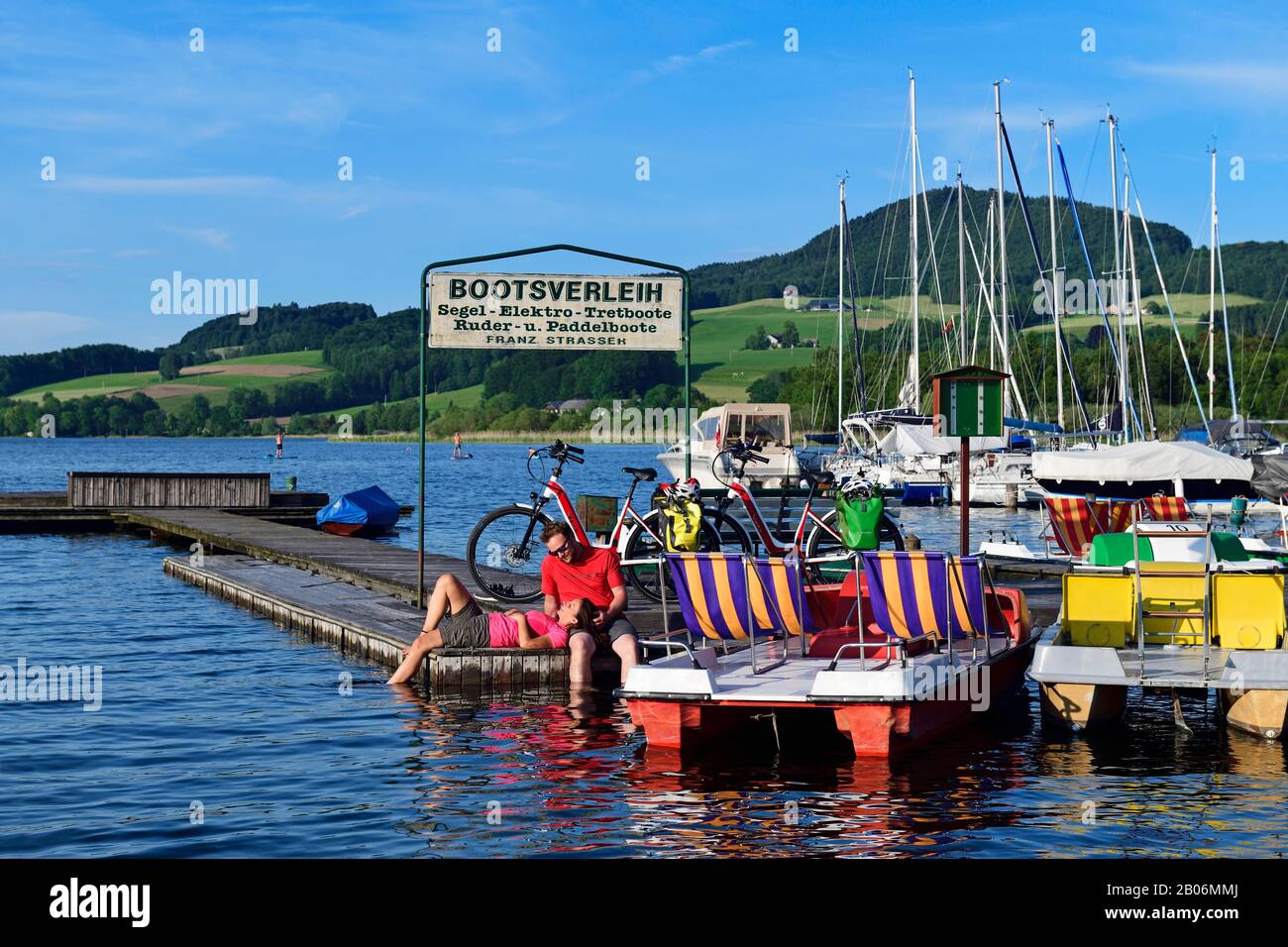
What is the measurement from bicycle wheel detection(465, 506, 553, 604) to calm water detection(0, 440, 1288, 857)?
1.66 meters

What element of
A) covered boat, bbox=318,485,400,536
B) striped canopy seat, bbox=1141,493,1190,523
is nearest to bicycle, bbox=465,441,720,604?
striped canopy seat, bbox=1141,493,1190,523

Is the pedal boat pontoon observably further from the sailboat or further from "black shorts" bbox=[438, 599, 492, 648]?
the sailboat

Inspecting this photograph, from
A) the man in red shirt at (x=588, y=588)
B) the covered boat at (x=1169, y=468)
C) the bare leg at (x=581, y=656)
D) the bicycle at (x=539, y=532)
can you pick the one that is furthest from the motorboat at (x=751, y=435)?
the bare leg at (x=581, y=656)

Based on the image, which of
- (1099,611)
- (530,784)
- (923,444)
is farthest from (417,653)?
(923,444)

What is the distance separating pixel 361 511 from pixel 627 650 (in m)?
25.7

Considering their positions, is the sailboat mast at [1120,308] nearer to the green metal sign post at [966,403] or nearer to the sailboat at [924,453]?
the sailboat at [924,453]

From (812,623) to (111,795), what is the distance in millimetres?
6426

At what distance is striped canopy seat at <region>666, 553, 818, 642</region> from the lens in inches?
509

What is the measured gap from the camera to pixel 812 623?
14125 millimetres

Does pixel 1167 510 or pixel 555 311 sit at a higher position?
pixel 555 311

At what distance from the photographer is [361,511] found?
38.5m

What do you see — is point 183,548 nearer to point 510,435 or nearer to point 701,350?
point 510,435

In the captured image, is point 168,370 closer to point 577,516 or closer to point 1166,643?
point 577,516

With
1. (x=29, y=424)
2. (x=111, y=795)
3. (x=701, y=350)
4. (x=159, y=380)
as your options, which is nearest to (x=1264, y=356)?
(x=701, y=350)
